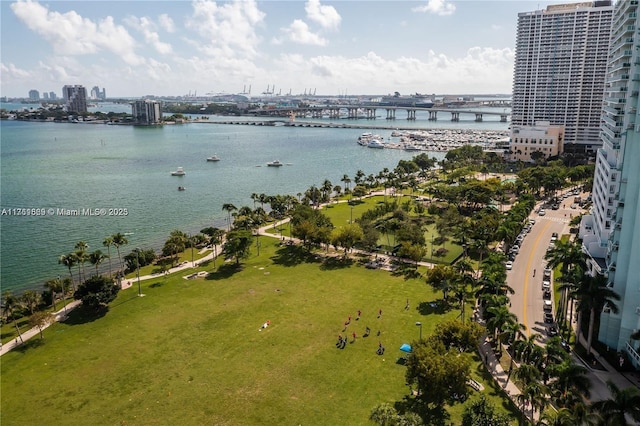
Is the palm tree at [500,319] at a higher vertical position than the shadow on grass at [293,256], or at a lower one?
higher

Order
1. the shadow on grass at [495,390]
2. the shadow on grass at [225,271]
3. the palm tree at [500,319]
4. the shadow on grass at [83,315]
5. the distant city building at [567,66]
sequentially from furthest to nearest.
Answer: the distant city building at [567,66]
the shadow on grass at [225,271]
the shadow on grass at [83,315]
the palm tree at [500,319]
the shadow on grass at [495,390]

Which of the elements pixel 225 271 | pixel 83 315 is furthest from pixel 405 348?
pixel 83 315

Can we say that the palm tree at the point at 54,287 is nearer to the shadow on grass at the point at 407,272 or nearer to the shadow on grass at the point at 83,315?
the shadow on grass at the point at 83,315

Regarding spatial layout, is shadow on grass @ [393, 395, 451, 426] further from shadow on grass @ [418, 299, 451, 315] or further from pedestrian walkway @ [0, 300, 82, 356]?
pedestrian walkway @ [0, 300, 82, 356]

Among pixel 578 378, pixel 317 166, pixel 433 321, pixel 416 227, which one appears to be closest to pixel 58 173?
pixel 317 166

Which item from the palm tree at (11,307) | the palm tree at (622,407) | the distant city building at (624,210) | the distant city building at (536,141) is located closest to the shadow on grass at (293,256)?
the palm tree at (11,307)

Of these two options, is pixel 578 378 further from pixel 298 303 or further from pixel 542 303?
pixel 298 303

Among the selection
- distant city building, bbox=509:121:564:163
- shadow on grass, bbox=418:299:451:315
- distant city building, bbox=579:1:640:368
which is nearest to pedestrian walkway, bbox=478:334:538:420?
shadow on grass, bbox=418:299:451:315
